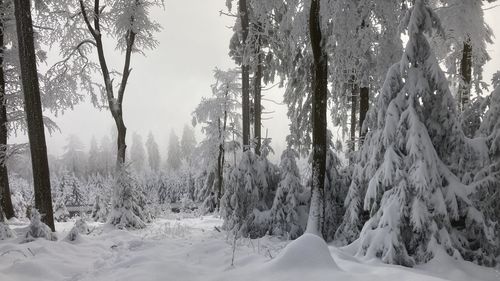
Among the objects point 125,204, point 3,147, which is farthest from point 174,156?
point 125,204

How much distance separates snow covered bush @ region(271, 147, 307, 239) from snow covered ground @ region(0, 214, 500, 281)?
2783mm

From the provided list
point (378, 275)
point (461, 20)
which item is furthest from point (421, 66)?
point (461, 20)

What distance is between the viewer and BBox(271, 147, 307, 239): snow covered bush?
10.5m

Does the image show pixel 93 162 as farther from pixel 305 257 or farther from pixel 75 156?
pixel 305 257

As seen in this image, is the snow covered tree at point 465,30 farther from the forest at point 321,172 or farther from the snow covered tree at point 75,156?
the snow covered tree at point 75,156

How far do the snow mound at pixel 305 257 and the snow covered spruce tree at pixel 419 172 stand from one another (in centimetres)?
206

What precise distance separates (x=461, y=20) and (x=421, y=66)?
712 cm

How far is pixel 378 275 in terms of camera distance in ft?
14.3

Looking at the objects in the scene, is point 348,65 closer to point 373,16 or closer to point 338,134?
point 373,16

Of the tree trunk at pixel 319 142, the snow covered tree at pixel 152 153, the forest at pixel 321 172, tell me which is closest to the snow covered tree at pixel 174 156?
the snow covered tree at pixel 152 153

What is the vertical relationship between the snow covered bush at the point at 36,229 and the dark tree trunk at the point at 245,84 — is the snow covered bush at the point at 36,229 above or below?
below

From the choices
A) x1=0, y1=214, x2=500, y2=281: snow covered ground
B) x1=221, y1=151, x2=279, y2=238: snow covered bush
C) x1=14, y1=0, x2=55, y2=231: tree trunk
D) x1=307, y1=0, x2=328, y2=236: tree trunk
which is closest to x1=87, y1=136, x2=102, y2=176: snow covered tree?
x1=221, y1=151, x2=279, y2=238: snow covered bush

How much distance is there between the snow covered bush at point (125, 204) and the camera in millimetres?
12539

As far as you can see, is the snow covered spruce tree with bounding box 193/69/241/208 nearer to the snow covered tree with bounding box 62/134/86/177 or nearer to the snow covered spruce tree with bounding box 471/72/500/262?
the snow covered spruce tree with bounding box 471/72/500/262
